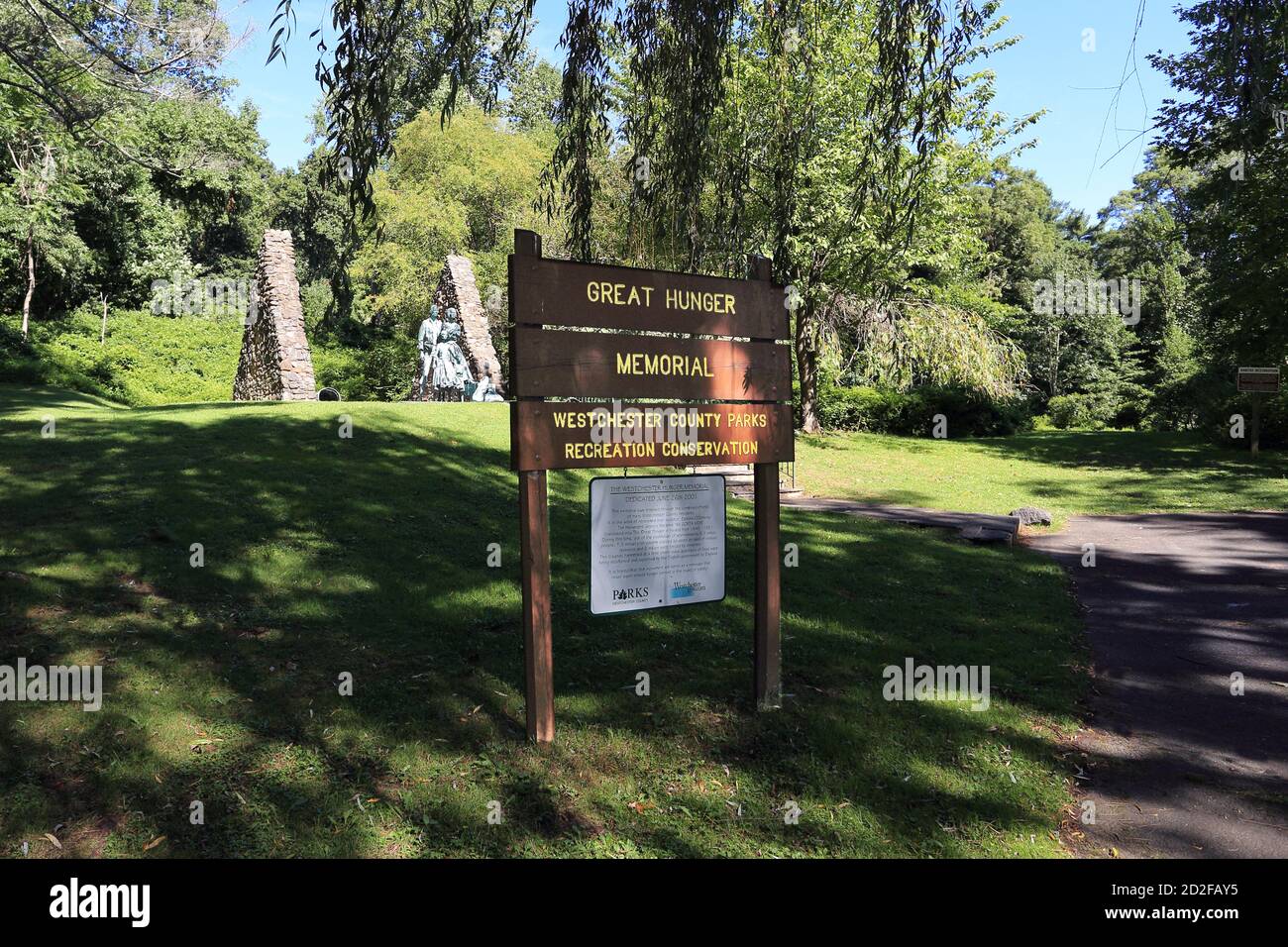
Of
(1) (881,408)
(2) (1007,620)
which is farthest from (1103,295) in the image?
(2) (1007,620)

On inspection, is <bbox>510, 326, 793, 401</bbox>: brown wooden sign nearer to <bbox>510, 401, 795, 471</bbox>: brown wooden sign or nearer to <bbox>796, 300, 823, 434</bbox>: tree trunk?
<bbox>510, 401, 795, 471</bbox>: brown wooden sign

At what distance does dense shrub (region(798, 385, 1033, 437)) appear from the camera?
98.2 ft

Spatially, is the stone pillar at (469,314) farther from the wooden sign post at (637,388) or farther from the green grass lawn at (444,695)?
the wooden sign post at (637,388)

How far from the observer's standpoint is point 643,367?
525cm

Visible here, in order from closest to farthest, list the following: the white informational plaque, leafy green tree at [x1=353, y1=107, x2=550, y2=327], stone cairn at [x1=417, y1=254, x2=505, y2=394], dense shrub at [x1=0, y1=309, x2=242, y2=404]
→ the white informational plaque
stone cairn at [x1=417, y1=254, x2=505, y2=394]
dense shrub at [x1=0, y1=309, x2=242, y2=404]
leafy green tree at [x1=353, y1=107, x2=550, y2=327]

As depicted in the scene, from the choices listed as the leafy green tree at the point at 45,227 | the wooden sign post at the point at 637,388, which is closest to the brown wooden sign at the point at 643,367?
the wooden sign post at the point at 637,388

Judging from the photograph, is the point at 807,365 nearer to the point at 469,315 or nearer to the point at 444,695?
the point at 469,315

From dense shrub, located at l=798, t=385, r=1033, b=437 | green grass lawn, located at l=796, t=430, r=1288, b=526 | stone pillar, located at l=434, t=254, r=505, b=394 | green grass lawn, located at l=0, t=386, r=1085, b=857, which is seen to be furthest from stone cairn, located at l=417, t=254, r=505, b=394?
green grass lawn, located at l=0, t=386, r=1085, b=857

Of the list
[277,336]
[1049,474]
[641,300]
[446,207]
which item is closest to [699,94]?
[641,300]

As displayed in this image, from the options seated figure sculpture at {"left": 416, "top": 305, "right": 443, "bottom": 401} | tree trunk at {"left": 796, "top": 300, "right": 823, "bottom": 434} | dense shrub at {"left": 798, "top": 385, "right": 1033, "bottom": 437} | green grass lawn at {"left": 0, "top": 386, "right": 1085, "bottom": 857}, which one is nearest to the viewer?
green grass lawn at {"left": 0, "top": 386, "right": 1085, "bottom": 857}

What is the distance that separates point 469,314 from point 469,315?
32mm

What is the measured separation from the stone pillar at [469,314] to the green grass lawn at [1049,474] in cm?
810

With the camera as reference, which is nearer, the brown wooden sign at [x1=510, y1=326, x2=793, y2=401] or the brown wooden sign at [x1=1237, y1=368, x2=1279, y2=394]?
the brown wooden sign at [x1=510, y1=326, x2=793, y2=401]

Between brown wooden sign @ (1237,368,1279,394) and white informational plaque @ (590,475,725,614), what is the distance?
19.7 meters
